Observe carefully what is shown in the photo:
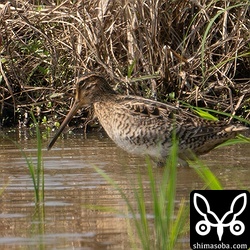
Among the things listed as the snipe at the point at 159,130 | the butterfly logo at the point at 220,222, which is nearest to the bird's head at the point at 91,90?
the snipe at the point at 159,130

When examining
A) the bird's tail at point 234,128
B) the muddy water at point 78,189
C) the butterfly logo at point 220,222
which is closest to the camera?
the butterfly logo at point 220,222

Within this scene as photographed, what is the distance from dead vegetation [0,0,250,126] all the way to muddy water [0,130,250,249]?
0.62m

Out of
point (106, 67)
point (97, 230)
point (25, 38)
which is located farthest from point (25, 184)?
point (25, 38)

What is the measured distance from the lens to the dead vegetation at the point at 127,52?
9.64 meters

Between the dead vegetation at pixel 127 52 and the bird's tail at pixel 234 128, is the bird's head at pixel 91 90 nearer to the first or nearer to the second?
Answer: the dead vegetation at pixel 127 52

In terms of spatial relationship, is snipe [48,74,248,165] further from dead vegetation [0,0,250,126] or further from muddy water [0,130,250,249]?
dead vegetation [0,0,250,126]

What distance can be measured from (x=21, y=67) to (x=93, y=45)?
3.29 feet

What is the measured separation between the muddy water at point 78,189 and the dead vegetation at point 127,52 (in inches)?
24.2

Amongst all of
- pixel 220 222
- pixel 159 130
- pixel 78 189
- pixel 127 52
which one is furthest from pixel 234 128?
pixel 220 222

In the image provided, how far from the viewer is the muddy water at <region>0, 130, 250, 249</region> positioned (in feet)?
17.4

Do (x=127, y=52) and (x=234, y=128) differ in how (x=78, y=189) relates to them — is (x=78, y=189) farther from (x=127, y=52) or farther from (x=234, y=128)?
(x=127, y=52)

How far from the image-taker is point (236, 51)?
369 inches

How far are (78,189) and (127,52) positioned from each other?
10.8 feet

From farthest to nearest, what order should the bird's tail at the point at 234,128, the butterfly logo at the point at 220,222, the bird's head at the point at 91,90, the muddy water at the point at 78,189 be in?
the bird's head at the point at 91,90
the bird's tail at the point at 234,128
the muddy water at the point at 78,189
the butterfly logo at the point at 220,222
